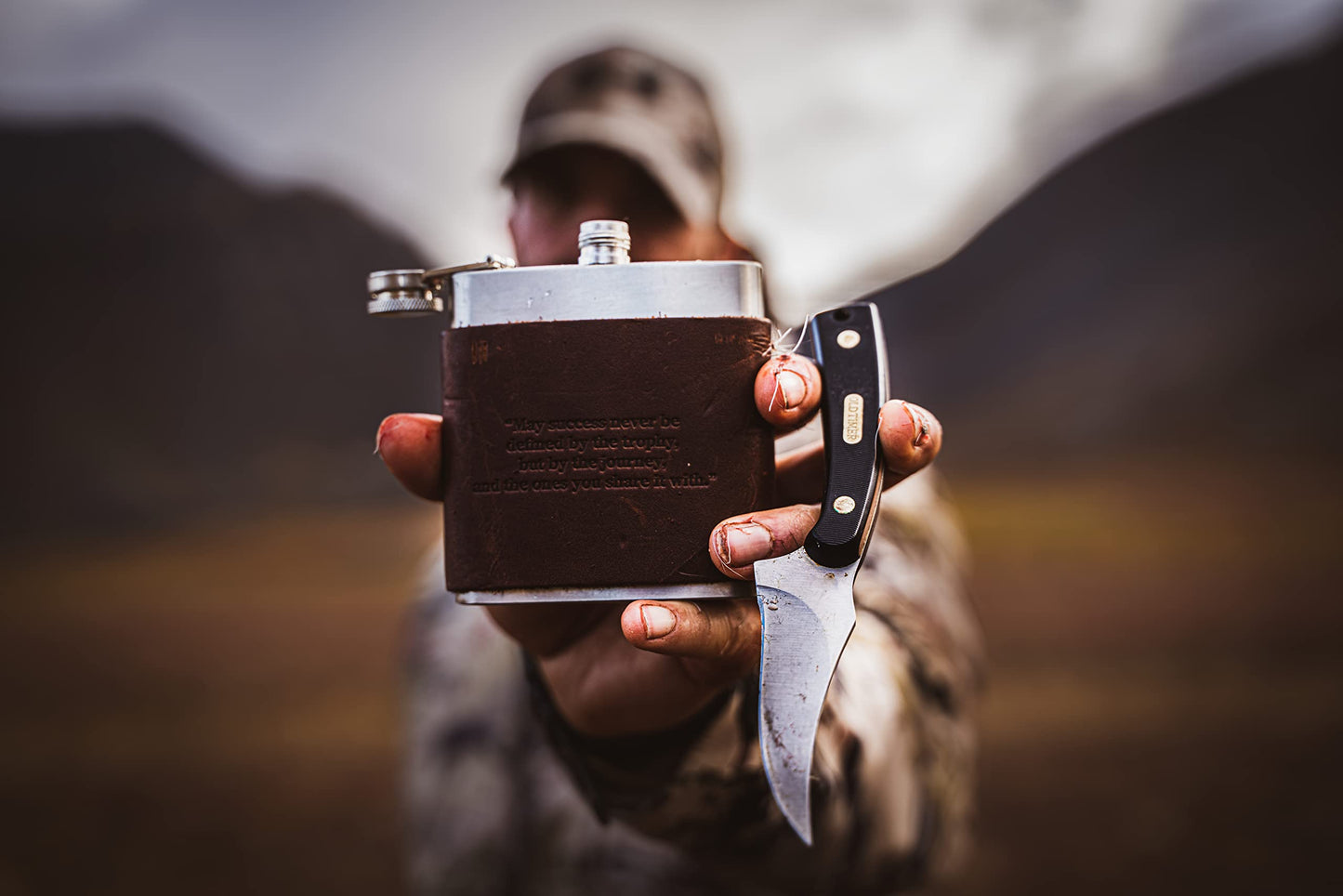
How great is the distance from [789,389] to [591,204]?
2.94ft

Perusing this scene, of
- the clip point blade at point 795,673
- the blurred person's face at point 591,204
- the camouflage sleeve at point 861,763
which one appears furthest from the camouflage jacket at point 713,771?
the blurred person's face at point 591,204

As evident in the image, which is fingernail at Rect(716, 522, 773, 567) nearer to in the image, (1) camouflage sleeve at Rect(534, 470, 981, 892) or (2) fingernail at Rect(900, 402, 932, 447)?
(2) fingernail at Rect(900, 402, 932, 447)

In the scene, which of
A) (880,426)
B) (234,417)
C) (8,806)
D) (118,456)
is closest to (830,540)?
(880,426)

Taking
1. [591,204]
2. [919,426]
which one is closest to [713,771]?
[919,426]

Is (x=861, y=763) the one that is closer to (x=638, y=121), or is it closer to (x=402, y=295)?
(x=402, y=295)

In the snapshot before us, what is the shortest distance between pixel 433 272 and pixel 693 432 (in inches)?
10.1

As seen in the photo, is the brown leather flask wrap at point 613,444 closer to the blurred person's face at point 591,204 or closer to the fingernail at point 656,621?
the fingernail at point 656,621

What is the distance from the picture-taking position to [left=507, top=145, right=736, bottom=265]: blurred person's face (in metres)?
1.47

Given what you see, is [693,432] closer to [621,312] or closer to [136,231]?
[621,312]

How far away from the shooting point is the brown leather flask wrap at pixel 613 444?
0.70 m

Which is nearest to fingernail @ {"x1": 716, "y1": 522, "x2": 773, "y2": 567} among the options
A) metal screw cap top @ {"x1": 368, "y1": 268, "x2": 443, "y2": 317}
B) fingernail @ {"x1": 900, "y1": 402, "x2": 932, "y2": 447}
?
fingernail @ {"x1": 900, "y1": 402, "x2": 932, "y2": 447}

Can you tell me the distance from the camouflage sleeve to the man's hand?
0.06m

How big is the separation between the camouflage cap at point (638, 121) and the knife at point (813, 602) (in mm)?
869

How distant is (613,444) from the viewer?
2.31 ft
